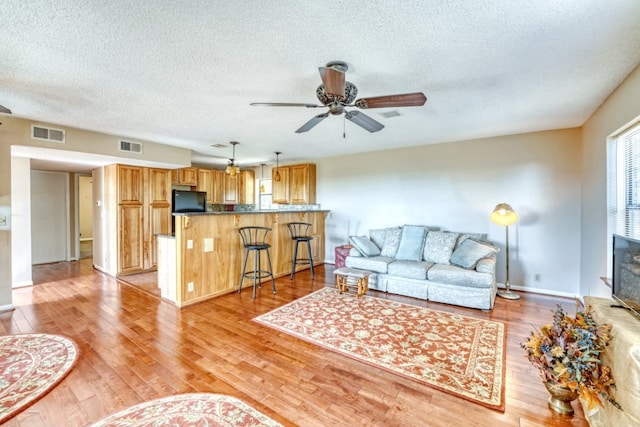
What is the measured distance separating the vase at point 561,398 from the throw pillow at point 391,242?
9.71ft

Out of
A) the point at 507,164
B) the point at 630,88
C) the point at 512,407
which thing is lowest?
the point at 512,407

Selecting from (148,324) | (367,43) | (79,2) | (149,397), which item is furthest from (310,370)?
(79,2)

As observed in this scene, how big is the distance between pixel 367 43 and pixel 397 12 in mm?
329

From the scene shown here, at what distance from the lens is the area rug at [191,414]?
1642 mm

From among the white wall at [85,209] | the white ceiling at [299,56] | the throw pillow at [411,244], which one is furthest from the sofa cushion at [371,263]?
the white wall at [85,209]

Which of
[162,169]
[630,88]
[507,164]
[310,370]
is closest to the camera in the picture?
[310,370]

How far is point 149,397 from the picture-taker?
6.16 ft

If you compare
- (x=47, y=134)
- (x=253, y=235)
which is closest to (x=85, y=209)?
(x=47, y=134)

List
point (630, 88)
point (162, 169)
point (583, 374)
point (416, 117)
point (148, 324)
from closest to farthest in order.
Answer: point (583, 374) < point (630, 88) < point (148, 324) < point (416, 117) < point (162, 169)

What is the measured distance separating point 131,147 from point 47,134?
3.45 ft

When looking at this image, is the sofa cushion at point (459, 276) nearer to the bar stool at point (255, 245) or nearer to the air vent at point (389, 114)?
the air vent at point (389, 114)

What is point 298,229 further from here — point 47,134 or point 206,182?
point 47,134

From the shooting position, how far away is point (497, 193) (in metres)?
4.48

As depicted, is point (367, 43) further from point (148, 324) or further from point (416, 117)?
point (148, 324)
